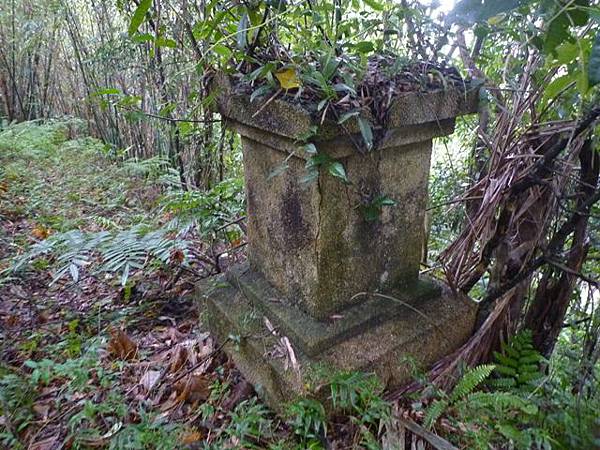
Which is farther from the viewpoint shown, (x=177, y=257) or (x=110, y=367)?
(x=177, y=257)

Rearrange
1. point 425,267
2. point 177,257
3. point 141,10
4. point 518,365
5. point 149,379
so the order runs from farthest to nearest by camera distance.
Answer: point 177,257 → point 425,267 → point 149,379 → point 518,365 → point 141,10

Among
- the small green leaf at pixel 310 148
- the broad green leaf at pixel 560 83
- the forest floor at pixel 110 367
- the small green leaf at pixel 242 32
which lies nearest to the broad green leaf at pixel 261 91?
the small green leaf at pixel 242 32

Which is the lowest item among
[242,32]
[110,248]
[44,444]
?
[44,444]

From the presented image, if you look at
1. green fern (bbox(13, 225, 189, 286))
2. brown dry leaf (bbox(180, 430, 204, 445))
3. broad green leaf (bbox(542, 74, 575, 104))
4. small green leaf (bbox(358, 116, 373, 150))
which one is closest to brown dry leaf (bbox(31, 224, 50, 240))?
green fern (bbox(13, 225, 189, 286))

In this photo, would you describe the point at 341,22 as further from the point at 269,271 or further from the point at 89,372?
the point at 89,372

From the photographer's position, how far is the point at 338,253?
145cm

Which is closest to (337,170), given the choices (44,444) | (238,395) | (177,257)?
(238,395)

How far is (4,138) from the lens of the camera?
4.82 m

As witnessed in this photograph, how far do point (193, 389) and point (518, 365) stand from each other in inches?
46.6

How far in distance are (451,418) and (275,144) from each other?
3.45ft

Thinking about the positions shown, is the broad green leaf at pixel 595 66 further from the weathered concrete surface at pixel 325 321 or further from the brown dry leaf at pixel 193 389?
the brown dry leaf at pixel 193 389

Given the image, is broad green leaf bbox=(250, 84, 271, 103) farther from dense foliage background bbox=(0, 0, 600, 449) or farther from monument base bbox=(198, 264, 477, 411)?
monument base bbox=(198, 264, 477, 411)

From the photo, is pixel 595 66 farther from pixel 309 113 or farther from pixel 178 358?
pixel 178 358

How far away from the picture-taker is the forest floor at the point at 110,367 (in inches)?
55.8
